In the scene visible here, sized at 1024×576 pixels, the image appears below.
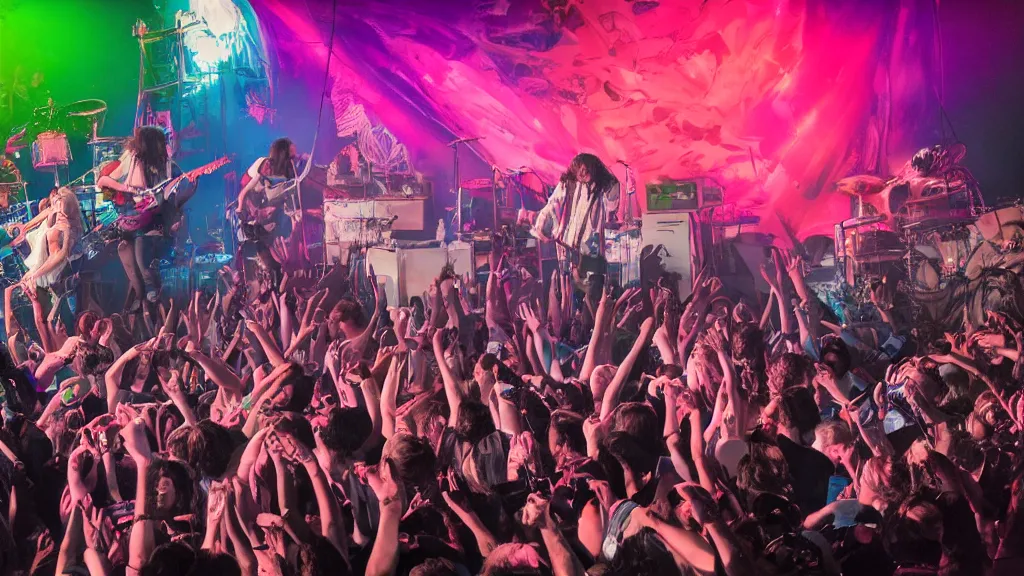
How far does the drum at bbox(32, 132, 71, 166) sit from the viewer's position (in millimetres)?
6172

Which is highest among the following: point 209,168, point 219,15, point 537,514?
point 219,15

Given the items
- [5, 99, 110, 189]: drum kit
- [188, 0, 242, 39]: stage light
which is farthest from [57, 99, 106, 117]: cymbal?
[188, 0, 242, 39]: stage light

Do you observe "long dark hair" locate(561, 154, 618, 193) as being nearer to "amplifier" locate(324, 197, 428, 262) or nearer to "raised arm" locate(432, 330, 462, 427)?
"amplifier" locate(324, 197, 428, 262)

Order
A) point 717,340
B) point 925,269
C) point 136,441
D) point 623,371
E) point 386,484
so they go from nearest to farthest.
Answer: point 386,484 < point 136,441 < point 623,371 < point 717,340 < point 925,269

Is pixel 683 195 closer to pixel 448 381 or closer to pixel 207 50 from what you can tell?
pixel 448 381

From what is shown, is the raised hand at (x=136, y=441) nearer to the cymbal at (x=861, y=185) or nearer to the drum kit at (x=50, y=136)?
the drum kit at (x=50, y=136)

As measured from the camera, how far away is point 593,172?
651 cm

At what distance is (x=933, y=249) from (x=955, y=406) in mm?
1147

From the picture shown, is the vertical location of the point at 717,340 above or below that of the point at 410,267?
below

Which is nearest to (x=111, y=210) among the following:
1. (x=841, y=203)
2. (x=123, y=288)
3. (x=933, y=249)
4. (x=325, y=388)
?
(x=123, y=288)

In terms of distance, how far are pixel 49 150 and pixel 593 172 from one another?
3.72 m

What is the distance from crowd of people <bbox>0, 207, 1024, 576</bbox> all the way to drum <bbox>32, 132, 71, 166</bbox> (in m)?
0.89

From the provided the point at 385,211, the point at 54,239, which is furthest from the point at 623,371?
the point at 54,239

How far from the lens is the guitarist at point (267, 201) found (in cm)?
630
